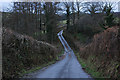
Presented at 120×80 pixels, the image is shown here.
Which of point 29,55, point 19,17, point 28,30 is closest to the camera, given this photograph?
point 29,55

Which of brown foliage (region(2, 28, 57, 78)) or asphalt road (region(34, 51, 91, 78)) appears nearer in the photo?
brown foliage (region(2, 28, 57, 78))

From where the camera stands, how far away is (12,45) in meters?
9.77

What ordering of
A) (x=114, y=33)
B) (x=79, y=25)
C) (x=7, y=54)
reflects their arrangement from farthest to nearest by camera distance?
(x=79, y=25) < (x=7, y=54) < (x=114, y=33)

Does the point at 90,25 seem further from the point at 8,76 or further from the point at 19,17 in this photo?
the point at 8,76

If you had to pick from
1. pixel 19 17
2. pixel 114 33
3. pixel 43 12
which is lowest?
pixel 114 33

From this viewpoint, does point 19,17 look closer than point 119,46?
No

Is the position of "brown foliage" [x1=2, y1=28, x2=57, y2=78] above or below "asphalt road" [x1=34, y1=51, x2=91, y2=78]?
above

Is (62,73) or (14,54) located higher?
(14,54)

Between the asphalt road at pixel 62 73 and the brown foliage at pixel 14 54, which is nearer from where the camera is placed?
the brown foliage at pixel 14 54

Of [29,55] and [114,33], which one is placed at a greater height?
[114,33]

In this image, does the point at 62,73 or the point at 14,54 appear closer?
the point at 14,54

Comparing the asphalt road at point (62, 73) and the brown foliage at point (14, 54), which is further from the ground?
the brown foliage at point (14, 54)

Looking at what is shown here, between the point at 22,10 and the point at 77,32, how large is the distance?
32.6 metres

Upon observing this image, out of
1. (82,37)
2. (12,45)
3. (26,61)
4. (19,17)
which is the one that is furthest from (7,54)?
(82,37)
